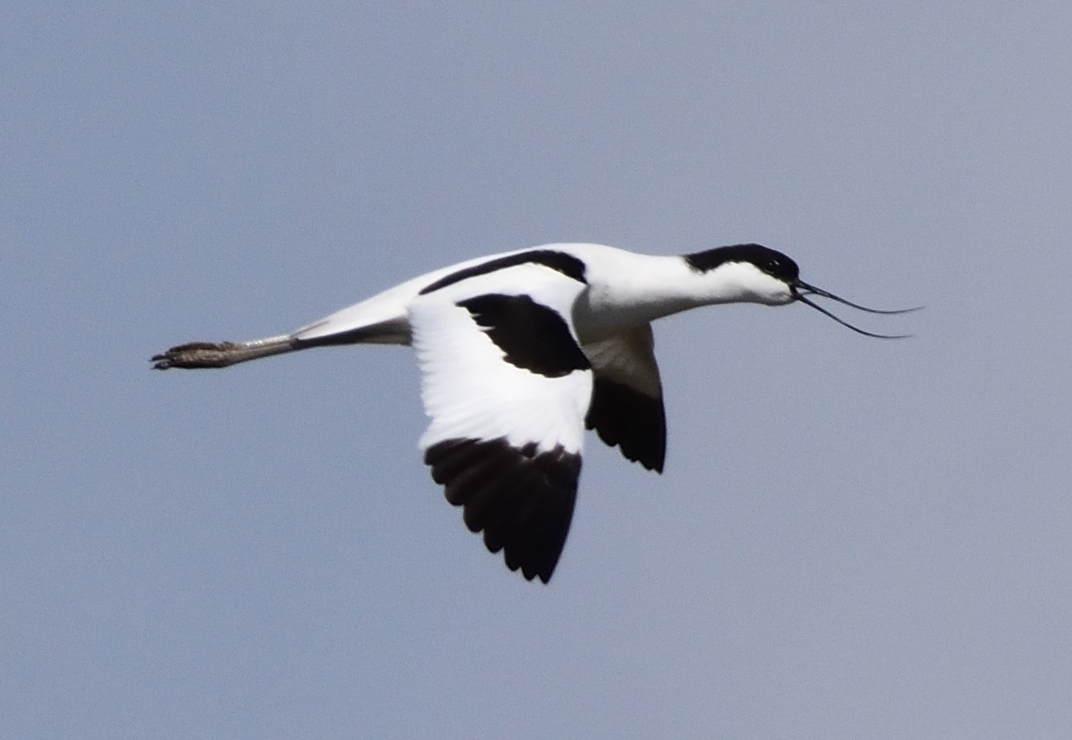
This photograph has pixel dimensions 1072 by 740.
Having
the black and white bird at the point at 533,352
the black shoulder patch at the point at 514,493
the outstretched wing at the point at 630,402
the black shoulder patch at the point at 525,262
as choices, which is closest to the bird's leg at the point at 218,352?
the black and white bird at the point at 533,352

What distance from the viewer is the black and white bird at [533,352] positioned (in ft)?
39.9

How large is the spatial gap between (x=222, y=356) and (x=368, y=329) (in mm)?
2095

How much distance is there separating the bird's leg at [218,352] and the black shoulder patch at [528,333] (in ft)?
5.97

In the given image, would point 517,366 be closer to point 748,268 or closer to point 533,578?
point 533,578

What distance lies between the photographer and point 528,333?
13.3 metres

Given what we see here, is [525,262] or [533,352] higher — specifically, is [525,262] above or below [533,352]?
above

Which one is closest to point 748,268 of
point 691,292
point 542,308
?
point 691,292

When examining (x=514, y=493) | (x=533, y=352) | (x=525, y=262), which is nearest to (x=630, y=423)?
(x=525, y=262)

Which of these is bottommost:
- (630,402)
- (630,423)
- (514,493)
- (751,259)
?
(514,493)

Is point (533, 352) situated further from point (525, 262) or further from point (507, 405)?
point (525, 262)

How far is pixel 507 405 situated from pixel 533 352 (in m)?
0.56

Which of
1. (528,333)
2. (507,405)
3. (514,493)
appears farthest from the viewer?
(528,333)

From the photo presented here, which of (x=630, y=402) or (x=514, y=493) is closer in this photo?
(x=514, y=493)

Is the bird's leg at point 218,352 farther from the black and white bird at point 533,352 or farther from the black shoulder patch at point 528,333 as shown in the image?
the black shoulder patch at point 528,333
